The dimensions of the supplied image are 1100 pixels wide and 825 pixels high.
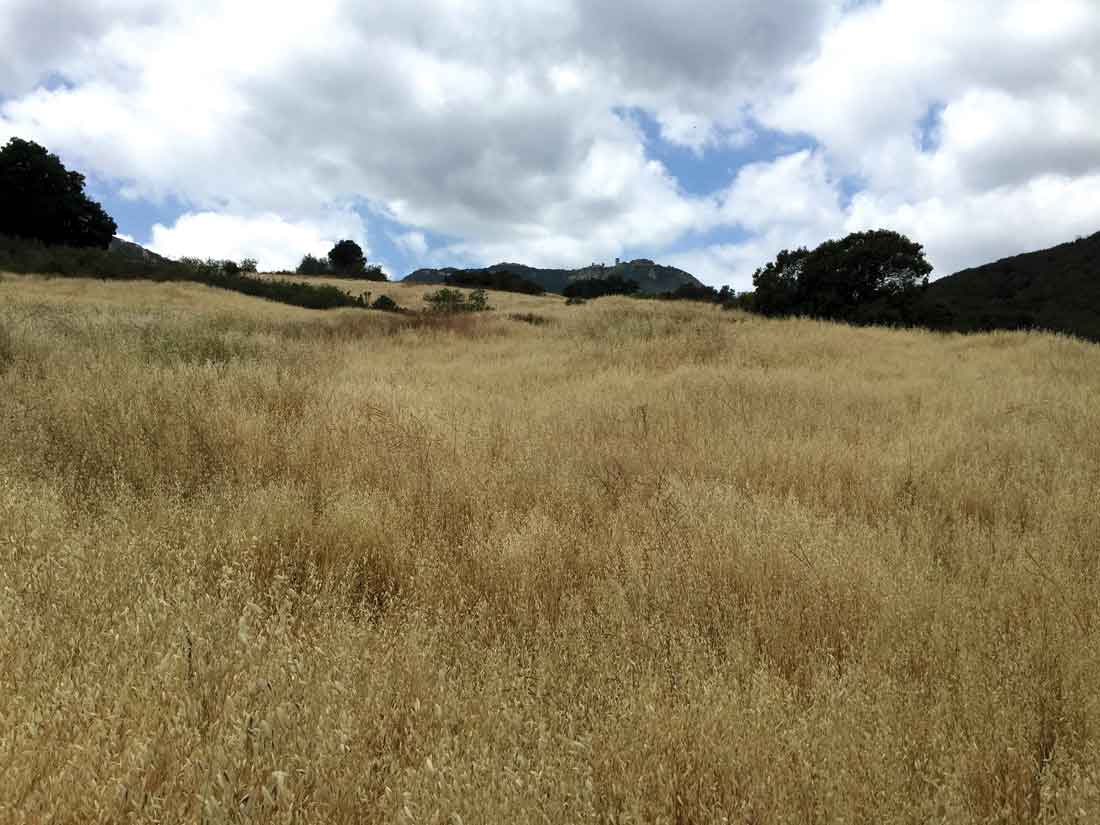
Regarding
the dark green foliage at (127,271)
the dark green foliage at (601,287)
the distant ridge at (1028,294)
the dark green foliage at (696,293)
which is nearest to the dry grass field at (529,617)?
the distant ridge at (1028,294)

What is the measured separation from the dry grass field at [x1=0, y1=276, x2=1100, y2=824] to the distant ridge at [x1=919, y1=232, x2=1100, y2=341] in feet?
89.0

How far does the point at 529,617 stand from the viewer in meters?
2.58

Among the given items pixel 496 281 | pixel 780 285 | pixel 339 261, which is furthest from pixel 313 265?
pixel 780 285

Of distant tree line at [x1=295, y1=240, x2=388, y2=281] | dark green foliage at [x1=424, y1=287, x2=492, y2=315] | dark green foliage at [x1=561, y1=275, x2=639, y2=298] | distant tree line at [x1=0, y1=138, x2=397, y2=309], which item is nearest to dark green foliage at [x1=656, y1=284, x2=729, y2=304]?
dark green foliage at [x1=561, y1=275, x2=639, y2=298]

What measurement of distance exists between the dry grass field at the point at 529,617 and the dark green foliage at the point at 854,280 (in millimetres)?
27626

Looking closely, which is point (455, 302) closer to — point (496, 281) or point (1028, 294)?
point (496, 281)

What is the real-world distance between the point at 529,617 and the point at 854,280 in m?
34.4

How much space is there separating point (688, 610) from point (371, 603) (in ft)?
5.10

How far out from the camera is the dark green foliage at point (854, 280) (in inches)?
1172

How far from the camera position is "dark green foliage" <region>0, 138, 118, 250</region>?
124 ft

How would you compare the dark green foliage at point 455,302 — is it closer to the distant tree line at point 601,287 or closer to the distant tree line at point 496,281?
Result: the distant tree line at point 496,281

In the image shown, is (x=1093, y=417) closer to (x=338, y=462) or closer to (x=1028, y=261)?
(x=338, y=462)

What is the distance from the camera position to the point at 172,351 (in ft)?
28.5

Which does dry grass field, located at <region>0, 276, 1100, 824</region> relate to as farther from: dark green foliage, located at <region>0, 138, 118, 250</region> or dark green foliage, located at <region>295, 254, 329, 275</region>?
dark green foliage, located at <region>295, 254, 329, 275</region>
